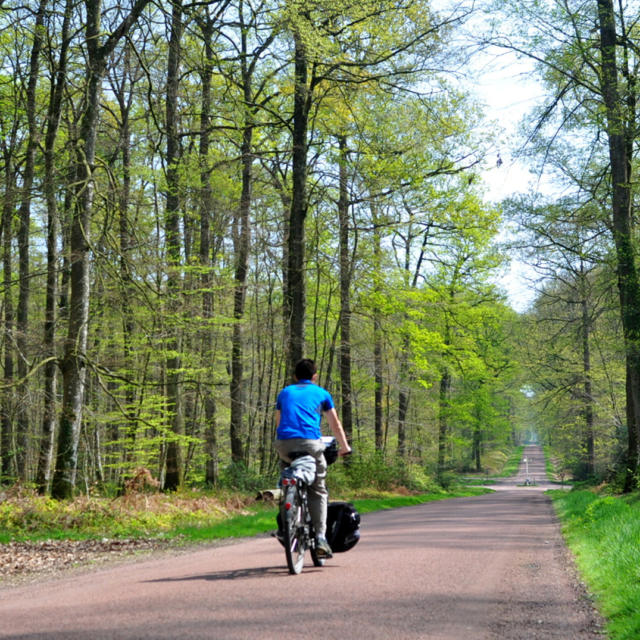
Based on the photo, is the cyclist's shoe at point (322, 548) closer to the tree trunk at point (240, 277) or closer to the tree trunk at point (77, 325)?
the tree trunk at point (77, 325)

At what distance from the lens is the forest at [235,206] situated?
494 inches

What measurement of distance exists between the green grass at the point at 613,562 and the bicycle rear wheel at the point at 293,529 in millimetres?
2665

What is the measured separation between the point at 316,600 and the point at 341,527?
1958mm

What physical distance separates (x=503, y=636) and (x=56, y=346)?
10773 millimetres

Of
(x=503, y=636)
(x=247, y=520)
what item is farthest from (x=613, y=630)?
(x=247, y=520)

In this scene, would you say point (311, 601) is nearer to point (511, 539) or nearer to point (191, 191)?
point (511, 539)

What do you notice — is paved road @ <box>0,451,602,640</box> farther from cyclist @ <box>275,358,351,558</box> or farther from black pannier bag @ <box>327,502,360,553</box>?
cyclist @ <box>275,358,351,558</box>

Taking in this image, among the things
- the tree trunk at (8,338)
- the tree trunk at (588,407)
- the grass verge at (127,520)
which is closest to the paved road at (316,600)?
the grass verge at (127,520)

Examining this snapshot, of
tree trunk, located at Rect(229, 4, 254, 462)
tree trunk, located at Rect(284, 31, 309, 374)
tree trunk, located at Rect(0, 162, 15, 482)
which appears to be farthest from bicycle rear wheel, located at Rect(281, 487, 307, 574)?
tree trunk, located at Rect(229, 4, 254, 462)

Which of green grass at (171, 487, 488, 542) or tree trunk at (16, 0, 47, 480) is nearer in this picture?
green grass at (171, 487, 488, 542)

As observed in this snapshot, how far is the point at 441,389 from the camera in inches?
1597

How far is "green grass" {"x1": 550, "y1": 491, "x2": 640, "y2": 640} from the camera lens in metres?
5.07

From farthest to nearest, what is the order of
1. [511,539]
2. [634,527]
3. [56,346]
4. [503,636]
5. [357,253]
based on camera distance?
[357,253] < [56,346] < [511,539] < [634,527] < [503,636]

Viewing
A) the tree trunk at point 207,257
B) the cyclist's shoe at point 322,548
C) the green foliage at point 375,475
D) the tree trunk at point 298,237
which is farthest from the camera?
the green foliage at point 375,475
